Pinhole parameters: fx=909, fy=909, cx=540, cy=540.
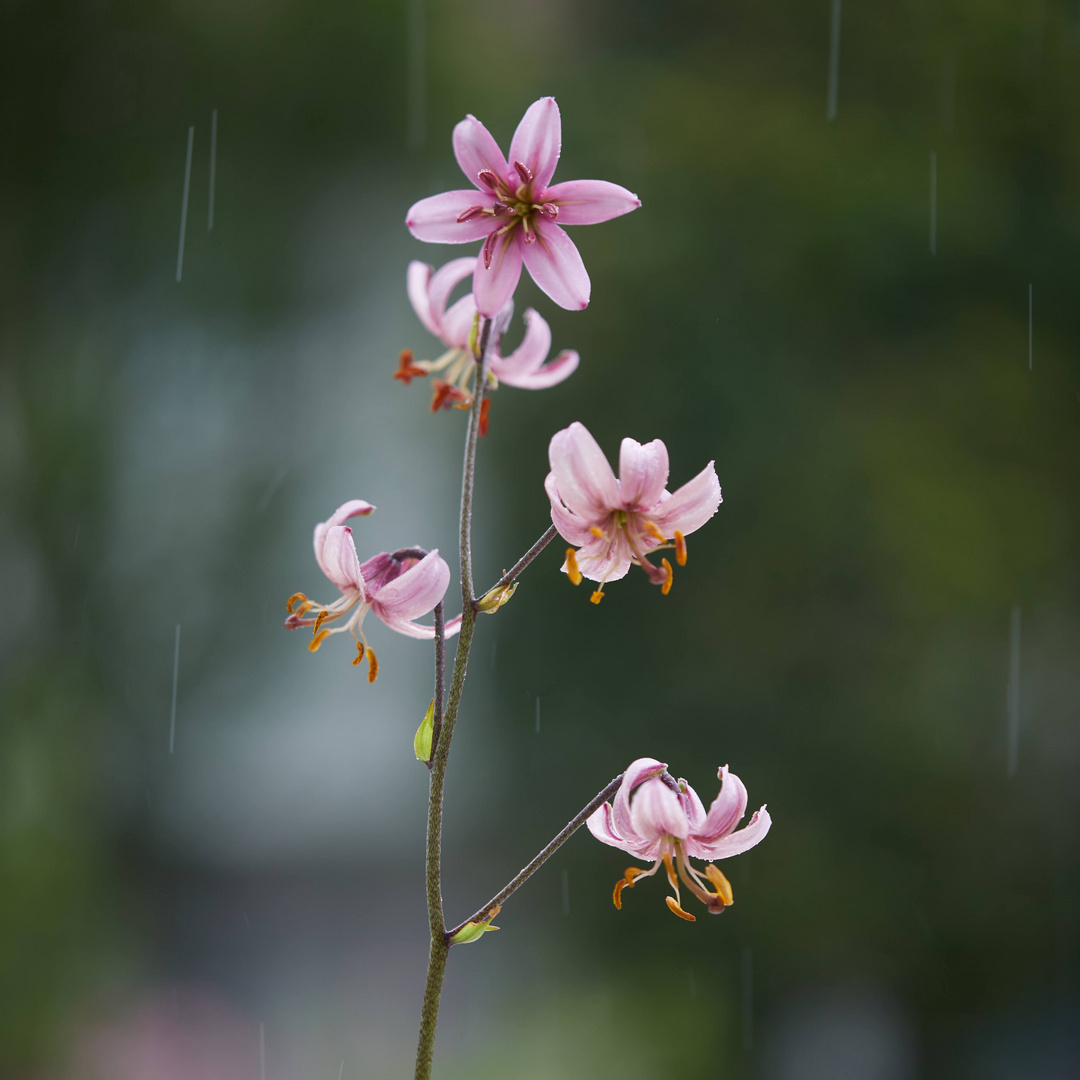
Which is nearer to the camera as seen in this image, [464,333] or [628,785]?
[628,785]

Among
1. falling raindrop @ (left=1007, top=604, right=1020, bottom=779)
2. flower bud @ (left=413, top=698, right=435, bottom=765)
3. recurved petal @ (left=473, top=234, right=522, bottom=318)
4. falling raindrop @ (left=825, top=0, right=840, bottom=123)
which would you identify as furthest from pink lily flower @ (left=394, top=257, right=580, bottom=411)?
falling raindrop @ (left=825, top=0, right=840, bottom=123)

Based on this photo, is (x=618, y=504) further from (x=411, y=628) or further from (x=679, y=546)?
(x=411, y=628)

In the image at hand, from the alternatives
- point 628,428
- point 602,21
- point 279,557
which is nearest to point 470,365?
point 628,428

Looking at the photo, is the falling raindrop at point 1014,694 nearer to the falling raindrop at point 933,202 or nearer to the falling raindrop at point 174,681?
the falling raindrop at point 933,202

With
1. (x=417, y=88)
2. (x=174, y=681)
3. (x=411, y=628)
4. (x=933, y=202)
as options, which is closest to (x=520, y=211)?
(x=411, y=628)

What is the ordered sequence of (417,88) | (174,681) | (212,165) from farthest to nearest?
(417,88) → (212,165) → (174,681)

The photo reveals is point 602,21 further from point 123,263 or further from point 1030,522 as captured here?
point 1030,522

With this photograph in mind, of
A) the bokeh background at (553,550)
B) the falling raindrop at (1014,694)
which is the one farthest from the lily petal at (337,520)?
the falling raindrop at (1014,694)
